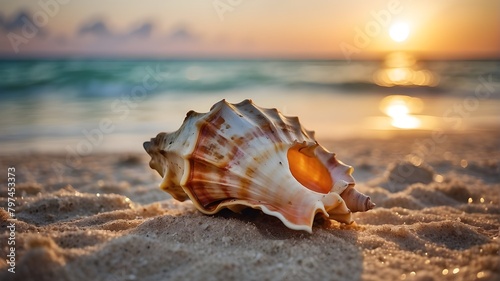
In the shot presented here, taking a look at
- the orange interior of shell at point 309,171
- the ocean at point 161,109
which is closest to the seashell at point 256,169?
the orange interior of shell at point 309,171

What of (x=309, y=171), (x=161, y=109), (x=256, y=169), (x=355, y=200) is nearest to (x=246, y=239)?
(x=256, y=169)

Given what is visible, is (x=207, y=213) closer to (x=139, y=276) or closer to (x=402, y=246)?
(x=139, y=276)

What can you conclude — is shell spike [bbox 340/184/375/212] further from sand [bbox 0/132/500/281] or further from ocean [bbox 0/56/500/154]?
ocean [bbox 0/56/500/154]

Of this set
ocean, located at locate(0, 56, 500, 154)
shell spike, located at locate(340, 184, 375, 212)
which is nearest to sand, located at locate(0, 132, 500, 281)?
shell spike, located at locate(340, 184, 375, 212)

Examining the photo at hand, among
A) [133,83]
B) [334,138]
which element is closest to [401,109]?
[334,138]

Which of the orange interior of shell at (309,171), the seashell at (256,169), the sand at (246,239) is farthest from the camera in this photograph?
the orange interior of shell at (309,171)

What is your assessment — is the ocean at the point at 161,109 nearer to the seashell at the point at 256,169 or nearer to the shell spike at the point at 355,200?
the seashell at the point at 256,169

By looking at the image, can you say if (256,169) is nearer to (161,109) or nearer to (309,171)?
(309,171)
